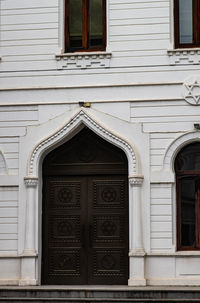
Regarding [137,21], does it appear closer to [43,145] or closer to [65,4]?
[65,4]

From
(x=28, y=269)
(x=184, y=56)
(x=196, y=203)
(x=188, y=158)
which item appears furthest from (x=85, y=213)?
(x=184, y=56)

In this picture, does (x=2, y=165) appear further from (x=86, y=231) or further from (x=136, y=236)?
(x=136, y=236)

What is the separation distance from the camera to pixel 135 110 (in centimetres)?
1579

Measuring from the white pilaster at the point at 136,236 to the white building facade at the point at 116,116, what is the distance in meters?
0.02

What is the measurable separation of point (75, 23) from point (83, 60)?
897 millimetres

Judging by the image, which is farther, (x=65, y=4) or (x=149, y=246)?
(x=65, y=4)

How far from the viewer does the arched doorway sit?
51.8 ft

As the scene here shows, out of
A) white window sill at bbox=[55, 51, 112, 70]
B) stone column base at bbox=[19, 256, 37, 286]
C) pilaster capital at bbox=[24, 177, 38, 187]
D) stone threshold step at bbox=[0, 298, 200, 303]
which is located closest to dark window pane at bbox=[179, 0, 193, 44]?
white window sill at bbox=[55, 51, 112, 70]

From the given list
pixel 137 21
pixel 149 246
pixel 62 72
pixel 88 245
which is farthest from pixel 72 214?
pixel 137 21

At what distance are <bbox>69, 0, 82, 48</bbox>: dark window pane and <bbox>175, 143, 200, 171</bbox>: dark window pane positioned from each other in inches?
124

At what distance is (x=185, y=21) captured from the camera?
631 inches

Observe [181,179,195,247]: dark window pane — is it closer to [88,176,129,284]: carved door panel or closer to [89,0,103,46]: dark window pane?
[88,176,129,284]: carved door panel

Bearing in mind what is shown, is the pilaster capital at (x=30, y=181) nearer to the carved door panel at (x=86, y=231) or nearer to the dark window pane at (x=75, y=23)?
the carved door panel at (x=86, y=231)

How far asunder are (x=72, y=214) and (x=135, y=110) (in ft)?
8.28
